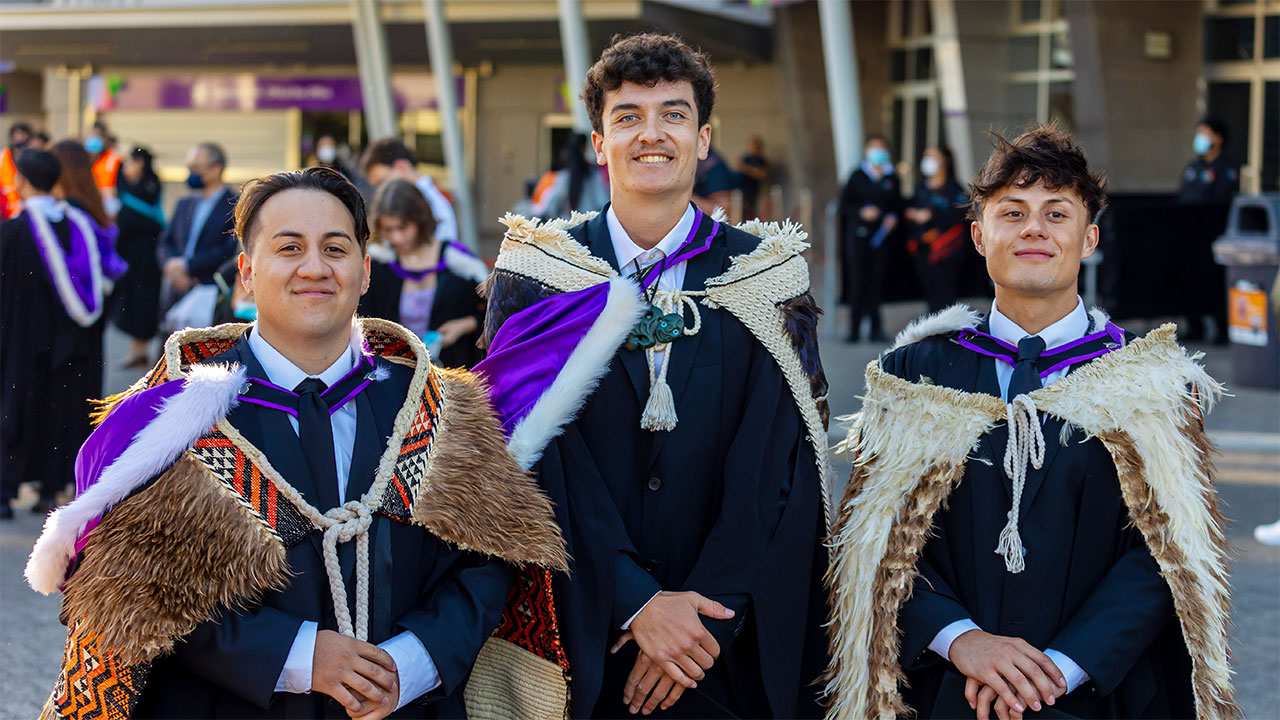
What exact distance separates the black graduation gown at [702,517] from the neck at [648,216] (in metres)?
0.25

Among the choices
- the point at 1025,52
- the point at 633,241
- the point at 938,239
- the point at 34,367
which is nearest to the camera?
the point at 633,241

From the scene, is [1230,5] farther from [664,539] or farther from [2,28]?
[2,28]

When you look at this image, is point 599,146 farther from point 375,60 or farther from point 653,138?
point 375,60

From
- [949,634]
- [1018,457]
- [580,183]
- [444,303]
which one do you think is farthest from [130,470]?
[580,183]

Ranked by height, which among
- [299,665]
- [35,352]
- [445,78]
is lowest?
[299,665]

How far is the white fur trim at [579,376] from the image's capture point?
3.07 m

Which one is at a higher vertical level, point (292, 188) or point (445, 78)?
point (445, 78)

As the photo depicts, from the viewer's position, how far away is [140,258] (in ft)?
39.9

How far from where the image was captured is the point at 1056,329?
124 inches

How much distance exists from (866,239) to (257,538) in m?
11.5

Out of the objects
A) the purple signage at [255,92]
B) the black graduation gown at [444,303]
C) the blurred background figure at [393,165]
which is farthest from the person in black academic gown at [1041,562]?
the purple signage at [255,92]

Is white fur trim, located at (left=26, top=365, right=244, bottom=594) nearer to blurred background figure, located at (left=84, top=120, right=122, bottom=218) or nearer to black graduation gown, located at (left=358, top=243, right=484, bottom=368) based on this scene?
black graduation gown, located at (left=358, top=243, right=484, bottom=368)

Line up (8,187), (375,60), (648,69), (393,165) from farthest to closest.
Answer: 1. (375,60)
2. (8,187)
3. (393,165)
4. (648,69)

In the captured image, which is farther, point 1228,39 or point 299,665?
point 1228,39
